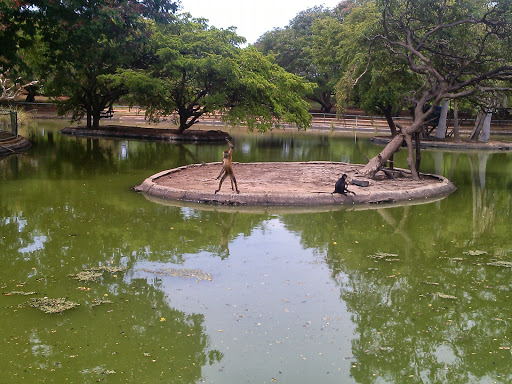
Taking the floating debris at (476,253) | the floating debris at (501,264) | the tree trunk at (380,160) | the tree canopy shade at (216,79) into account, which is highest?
the tree canopy shade at (216,79)

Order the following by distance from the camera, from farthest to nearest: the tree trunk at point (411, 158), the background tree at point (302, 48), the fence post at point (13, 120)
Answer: the background tree at point (302, 48) < the fence post at point (13, 120) < the tree trunk at point (411, 158)

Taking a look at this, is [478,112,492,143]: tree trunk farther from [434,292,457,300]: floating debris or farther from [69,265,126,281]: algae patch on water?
[69,265,126,281]: algae patch on water

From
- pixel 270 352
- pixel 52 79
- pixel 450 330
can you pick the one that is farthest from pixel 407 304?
pixel 52 79

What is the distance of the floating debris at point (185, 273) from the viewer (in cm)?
763

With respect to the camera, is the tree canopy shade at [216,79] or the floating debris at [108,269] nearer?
the floating debris at [108,269]

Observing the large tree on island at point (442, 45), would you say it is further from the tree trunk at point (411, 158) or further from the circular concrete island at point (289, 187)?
the circular concrete island at point (289, 187)

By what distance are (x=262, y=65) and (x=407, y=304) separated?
23.1 metres

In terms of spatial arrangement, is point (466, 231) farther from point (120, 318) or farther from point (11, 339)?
point (11, 339)

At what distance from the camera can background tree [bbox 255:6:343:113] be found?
160 ft

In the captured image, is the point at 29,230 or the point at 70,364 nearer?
the point at 70,364

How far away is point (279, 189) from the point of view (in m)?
13.5

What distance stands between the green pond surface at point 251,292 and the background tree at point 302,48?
35.8m

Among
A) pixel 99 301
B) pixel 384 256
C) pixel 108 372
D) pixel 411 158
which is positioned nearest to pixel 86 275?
pixel 99 301

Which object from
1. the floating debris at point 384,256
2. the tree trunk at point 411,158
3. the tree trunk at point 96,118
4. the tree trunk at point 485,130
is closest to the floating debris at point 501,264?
the floating debris at point 384,256
